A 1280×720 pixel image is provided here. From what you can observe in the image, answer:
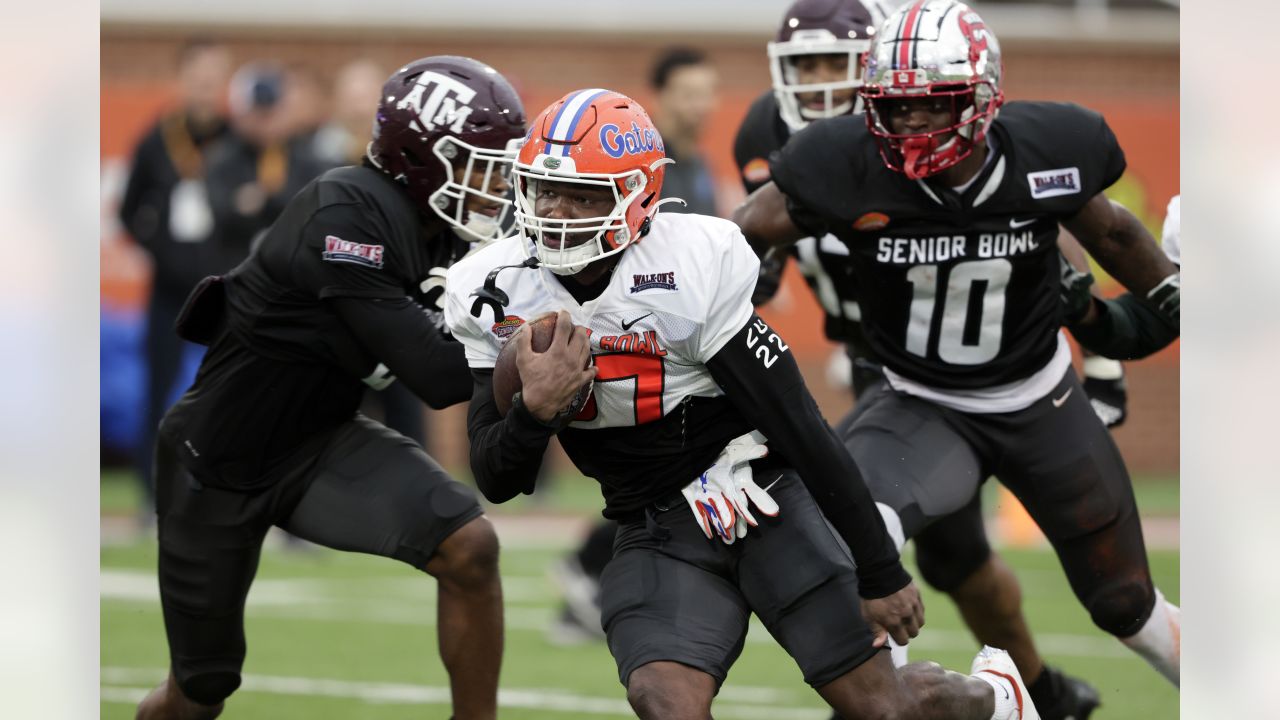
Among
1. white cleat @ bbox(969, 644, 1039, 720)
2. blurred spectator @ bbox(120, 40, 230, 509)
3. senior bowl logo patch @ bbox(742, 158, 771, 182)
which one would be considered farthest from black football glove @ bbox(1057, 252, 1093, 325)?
blurred spectator @ bbox(120, 40, 230, 509)

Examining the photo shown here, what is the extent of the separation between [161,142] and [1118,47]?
7.47 metres

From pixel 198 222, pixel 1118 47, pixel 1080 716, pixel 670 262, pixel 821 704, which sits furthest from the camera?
pixel 1118 47

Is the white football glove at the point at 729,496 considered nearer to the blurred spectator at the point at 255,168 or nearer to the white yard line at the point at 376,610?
the white yard line at the point at 376,610

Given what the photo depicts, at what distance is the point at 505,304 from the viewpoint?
10.7ft

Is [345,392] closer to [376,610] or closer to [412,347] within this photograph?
[412,347]

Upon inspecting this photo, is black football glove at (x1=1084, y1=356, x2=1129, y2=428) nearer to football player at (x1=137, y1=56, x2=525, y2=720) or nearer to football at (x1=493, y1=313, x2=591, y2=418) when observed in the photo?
football player at (x1=137, y1=56, x2=525, y2=720)

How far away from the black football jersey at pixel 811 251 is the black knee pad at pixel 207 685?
2.02m

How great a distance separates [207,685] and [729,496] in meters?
1.63

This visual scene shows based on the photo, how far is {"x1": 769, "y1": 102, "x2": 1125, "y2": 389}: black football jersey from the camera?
3.85 m

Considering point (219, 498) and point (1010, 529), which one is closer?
point (219, 498)
